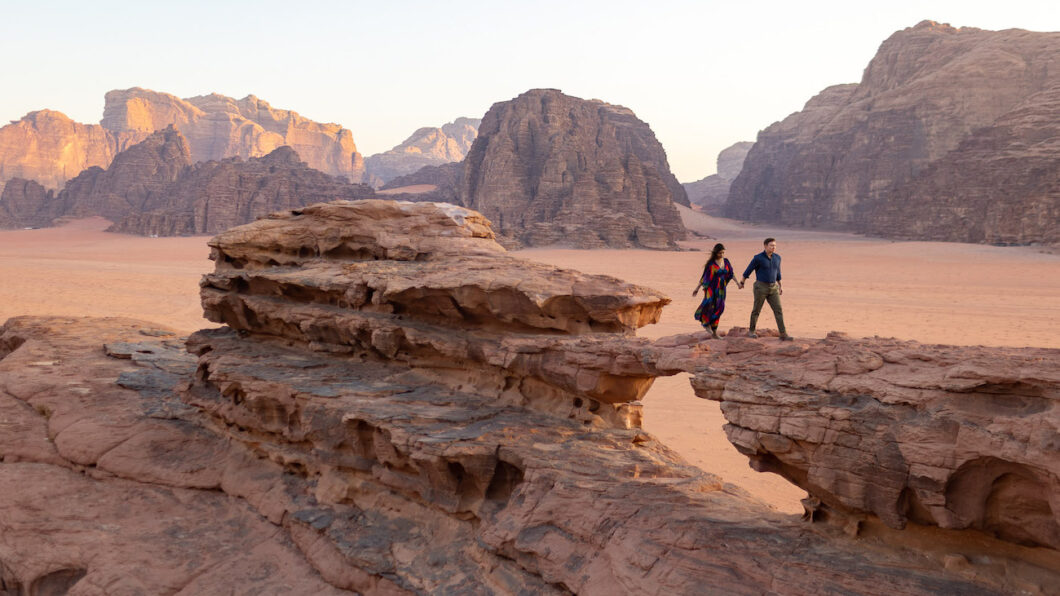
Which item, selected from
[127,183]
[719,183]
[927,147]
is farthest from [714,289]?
[719,183]

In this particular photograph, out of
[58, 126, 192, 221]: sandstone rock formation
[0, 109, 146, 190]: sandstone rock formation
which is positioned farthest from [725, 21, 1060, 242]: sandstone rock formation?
[0, 109, 146, 190]: sandstone rock formation

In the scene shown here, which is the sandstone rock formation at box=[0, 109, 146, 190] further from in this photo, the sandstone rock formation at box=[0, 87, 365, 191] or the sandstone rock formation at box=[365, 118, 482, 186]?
→ the sandstone rock formation at box=[365, 118, 482, 186]

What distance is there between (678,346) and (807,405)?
1445 millimetres

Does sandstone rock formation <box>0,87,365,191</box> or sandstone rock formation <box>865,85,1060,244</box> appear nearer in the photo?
sandstone rock formation <box>865,85,1060,244</box>

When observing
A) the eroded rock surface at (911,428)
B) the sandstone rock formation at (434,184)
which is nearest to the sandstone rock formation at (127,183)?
the sandstone rock formation at (434,184)

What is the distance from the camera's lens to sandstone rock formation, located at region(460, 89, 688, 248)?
56844mm

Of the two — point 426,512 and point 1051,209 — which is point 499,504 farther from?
point 1051,209

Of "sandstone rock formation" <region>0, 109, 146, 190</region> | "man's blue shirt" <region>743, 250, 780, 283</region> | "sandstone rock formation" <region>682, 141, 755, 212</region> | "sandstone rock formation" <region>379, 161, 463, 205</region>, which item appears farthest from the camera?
"sandstone rock formation" <region>682, 141, 755, 212</region>

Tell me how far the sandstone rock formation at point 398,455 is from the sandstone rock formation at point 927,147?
174 ft

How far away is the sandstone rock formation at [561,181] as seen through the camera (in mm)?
56844

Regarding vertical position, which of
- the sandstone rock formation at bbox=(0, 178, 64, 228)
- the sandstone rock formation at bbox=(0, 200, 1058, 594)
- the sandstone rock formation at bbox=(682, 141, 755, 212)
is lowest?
the sandstone rock formation at bbox=(0, 200, 1058, 594)

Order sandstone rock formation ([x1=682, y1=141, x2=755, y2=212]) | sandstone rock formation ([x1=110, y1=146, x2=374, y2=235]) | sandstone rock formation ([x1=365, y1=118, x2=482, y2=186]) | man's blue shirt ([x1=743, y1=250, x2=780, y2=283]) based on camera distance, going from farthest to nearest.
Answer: sandstone rock formation ([x1=365, y1=118, x2=482, y2=186]), sandstone rock formation ([x1=682, y1=141, x2=755, y2=212]), sandstone rock formation ([x1=110, y1=146, x2=374, y2=235]), man's blue shirt ([x1=743, y1=250, x2=780, y2=283])

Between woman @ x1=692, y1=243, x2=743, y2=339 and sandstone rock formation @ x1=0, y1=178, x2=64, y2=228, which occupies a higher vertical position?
sandstone rock formation @ x1=0, y1=178, x2=64, y2=228

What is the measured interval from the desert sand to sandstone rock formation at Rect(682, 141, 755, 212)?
63092 mm
